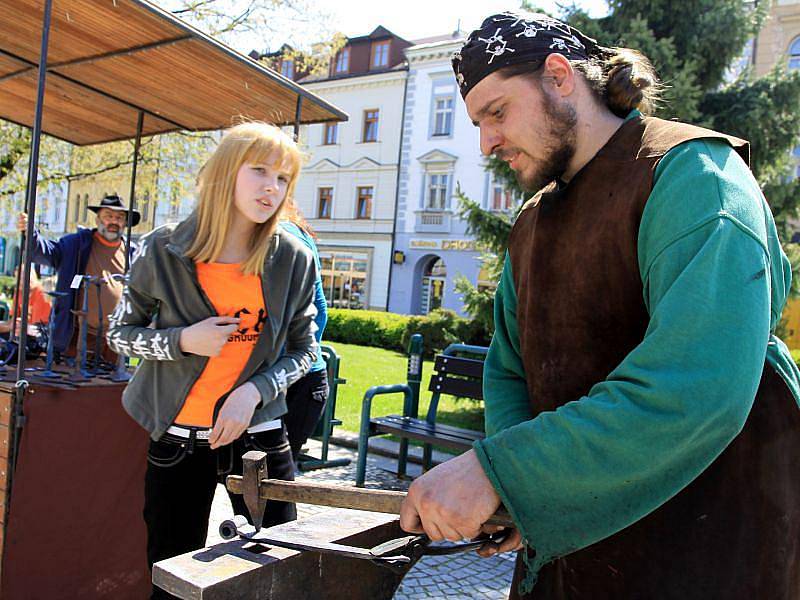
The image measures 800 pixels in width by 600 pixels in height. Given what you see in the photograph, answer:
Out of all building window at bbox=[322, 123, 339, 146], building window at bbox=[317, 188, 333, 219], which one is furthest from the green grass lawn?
building window at bbox=[322, 123, 339, 146]

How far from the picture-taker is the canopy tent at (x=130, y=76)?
3215 mm

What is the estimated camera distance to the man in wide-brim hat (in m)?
5.05

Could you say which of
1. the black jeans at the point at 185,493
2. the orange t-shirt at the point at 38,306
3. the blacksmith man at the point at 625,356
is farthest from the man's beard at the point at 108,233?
the blacksmith man at the point at 625,356

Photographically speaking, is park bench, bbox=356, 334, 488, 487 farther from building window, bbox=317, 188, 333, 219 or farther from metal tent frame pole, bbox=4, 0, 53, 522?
building window, bbox=317, 188, 333, 219

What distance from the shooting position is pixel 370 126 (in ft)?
96.8

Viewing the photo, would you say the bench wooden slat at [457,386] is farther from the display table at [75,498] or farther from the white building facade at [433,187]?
the white building facade at [433,187]

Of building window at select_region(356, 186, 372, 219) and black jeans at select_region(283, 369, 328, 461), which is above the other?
building window at select_region(356, 186, 372, 219)

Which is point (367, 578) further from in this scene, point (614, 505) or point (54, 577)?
point (54, 577)

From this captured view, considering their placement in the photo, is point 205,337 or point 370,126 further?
point 370,126

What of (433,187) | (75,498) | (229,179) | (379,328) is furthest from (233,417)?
(433,187)

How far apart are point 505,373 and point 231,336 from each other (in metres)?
1.03

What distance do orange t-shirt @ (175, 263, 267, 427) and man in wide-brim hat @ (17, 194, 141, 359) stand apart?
314 cm

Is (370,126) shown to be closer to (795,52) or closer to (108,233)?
(795,52)

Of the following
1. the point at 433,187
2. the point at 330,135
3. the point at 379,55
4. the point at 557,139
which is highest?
the point at 379,55
